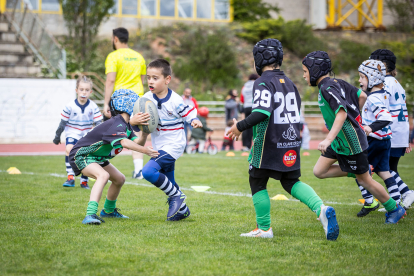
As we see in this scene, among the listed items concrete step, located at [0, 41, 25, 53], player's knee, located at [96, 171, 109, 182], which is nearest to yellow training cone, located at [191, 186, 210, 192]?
player's knee, located at [96, 171, 109, 182]

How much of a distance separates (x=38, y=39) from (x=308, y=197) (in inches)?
755

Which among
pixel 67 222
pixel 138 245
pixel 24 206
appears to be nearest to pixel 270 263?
pixel 138 245

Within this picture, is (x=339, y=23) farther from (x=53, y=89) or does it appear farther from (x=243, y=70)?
(x=53, y=89)

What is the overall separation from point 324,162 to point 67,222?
9.27 ft

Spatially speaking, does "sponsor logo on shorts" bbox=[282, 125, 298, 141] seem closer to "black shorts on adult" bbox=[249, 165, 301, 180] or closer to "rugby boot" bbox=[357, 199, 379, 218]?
A: "black shorts on adult" bbox=[249, 165, 301, 180]

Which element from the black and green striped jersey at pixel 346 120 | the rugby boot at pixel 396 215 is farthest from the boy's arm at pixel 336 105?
the rugby boot at pixel 396 215

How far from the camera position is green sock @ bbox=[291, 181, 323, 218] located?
4184mm

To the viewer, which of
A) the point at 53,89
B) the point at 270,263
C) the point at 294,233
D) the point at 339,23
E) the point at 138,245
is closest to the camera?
the point at 270,263

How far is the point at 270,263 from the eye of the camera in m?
3.48

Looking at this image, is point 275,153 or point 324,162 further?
point 324,162

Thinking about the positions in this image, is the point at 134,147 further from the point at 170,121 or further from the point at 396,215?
the point at 396,215

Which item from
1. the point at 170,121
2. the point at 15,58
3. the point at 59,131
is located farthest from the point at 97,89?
the point at 170,121

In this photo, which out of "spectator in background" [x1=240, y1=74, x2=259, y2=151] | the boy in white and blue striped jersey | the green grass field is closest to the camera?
the green grass field

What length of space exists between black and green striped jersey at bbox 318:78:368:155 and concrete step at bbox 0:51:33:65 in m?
19.1
